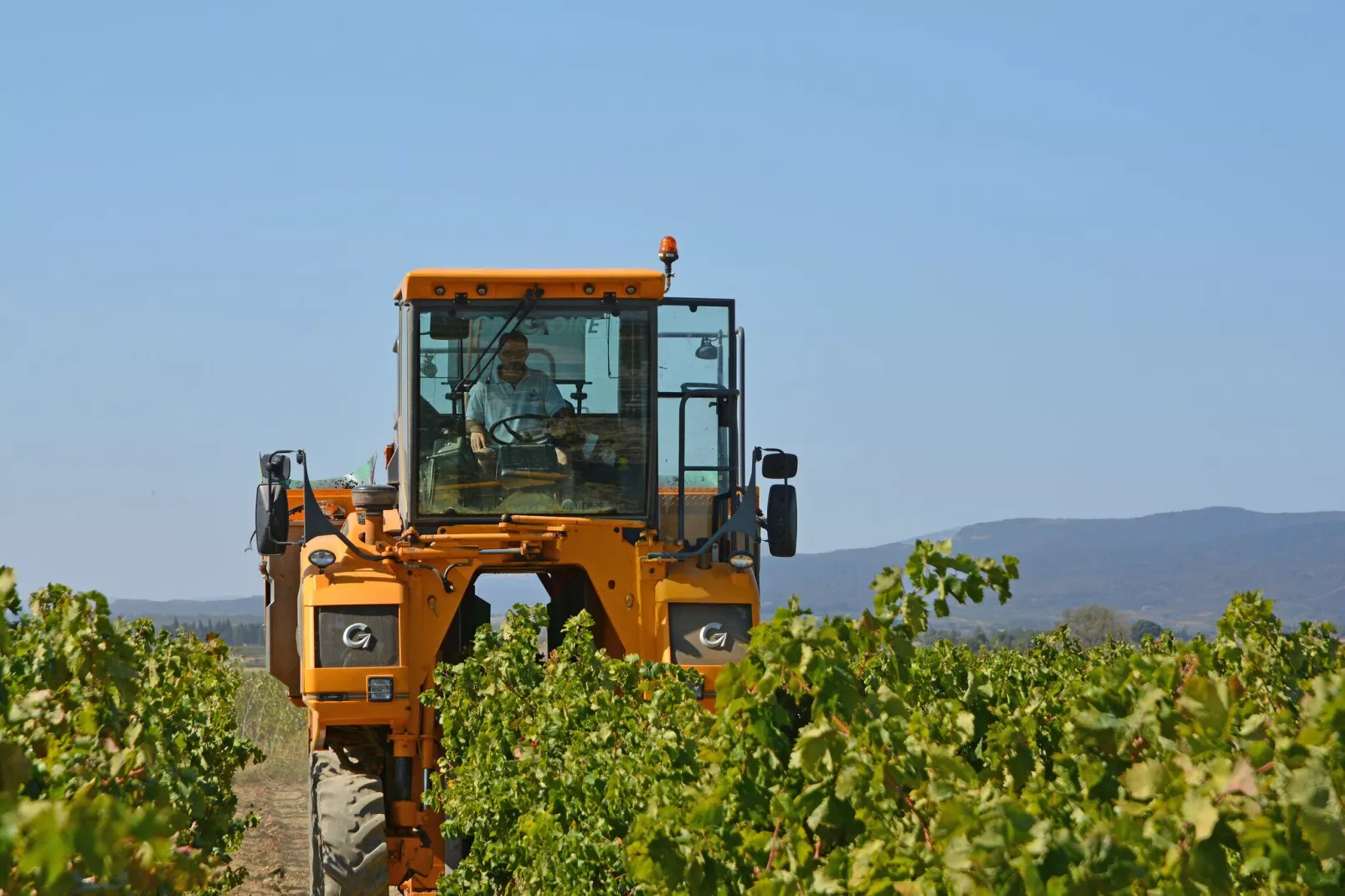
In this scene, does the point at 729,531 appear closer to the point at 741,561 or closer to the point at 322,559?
the point at 741,561

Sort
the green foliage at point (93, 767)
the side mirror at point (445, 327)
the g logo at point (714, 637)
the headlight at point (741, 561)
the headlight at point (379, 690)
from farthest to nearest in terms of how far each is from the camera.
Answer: the side mirror at point (445, 327), the headlight at point (741, 561), the g logo at point (714, 637), the headlight at point (379, 690), the green foliage at point (93, 767)

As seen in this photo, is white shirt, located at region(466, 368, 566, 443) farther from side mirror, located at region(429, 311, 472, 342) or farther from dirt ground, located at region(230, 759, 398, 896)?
dirt ground, located at region(230, 759, 398, 896)

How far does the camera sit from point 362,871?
8.56 m

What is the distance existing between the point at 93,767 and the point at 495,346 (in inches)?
200

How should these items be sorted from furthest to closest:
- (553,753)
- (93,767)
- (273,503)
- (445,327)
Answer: (445,327) → (273,503) → (553,753) → (93,767)

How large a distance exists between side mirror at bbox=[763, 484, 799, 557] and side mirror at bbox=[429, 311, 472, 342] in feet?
6.40

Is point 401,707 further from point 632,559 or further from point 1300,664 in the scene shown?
point 1300,664

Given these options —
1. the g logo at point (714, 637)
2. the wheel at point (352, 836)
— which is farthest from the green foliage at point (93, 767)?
the g logo at point (714, 637)

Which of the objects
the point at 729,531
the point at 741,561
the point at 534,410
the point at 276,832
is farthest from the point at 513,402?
the point at 276,832

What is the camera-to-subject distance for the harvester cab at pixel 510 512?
9109mm

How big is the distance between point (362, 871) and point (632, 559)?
2150 millimetres

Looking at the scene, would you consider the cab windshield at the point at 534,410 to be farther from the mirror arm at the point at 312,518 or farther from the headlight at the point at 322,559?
the headlight at the point at 322,559

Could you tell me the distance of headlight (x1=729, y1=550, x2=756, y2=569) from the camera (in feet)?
31.2

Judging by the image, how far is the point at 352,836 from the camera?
8633mm
